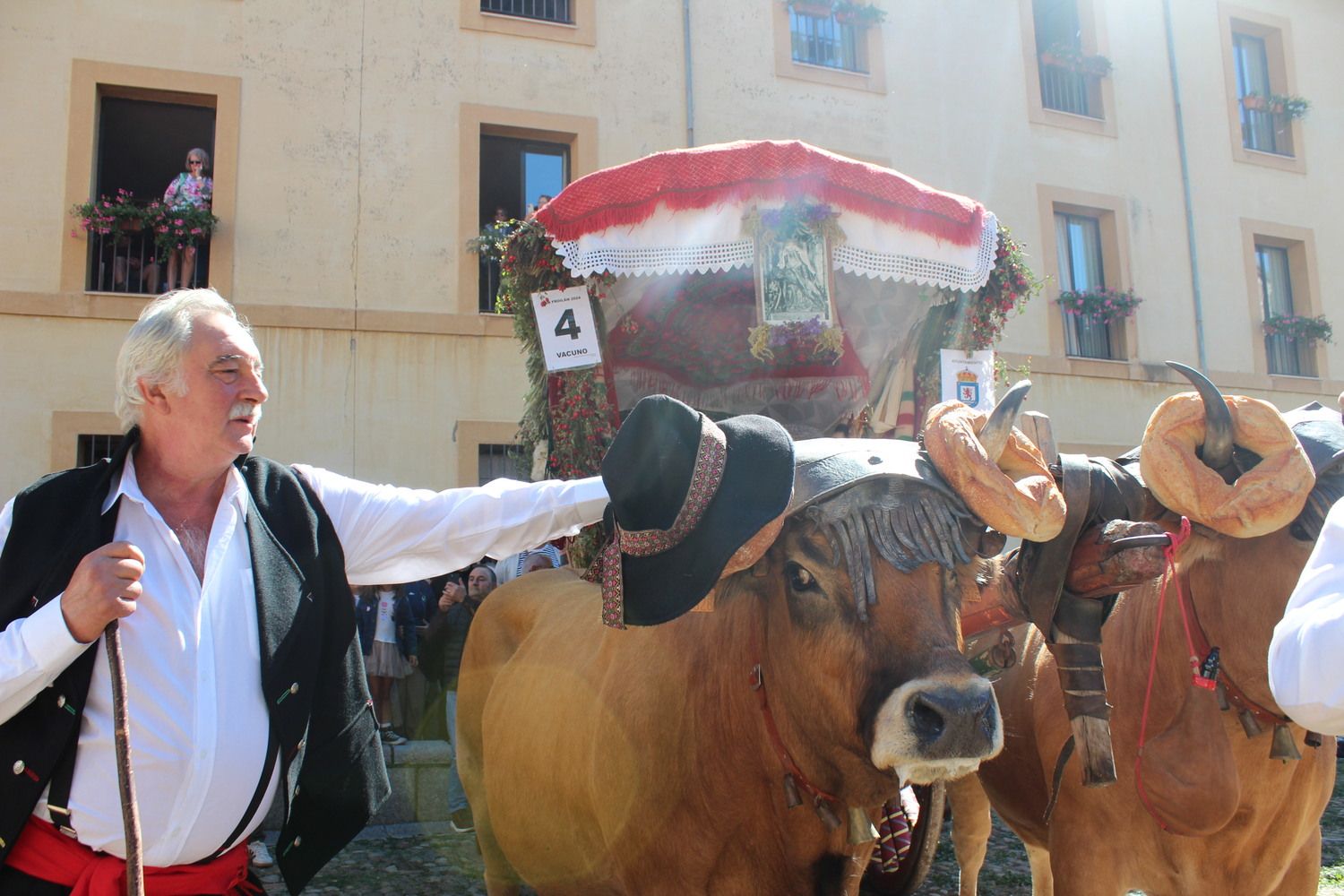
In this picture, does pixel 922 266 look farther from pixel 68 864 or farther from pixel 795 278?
pixel 68 864

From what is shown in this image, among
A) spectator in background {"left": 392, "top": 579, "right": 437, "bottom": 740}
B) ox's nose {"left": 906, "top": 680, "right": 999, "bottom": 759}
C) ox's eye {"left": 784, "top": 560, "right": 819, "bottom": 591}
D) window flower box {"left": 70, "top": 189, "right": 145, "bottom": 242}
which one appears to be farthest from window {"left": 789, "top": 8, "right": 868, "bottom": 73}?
ox's nose {"left": 906, "top": 680, "right": 999, "bottom": 759}

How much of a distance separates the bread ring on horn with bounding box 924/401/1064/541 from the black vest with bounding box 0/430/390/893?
1.42 meters

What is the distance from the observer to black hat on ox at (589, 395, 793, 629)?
7.05 ft

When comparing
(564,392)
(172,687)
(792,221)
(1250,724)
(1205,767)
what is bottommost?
(1205,767)

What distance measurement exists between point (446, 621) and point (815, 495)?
5899mm

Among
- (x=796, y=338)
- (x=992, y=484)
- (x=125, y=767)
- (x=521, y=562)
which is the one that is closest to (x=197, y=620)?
(x=125, y=767)

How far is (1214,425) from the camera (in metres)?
2.67

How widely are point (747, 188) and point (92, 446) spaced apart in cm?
822

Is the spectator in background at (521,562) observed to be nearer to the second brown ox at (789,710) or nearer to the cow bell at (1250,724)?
the second brown ox at (789,710)

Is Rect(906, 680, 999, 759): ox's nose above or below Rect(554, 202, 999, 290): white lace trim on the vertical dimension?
below

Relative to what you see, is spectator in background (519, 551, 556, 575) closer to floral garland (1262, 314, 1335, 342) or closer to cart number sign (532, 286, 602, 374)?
cart number sign (532, 286, 602, 374)

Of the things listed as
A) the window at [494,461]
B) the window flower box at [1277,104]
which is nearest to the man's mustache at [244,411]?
the window at [494,461]

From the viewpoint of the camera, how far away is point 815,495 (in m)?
2.31

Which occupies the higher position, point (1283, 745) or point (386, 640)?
point (1283, 745)
